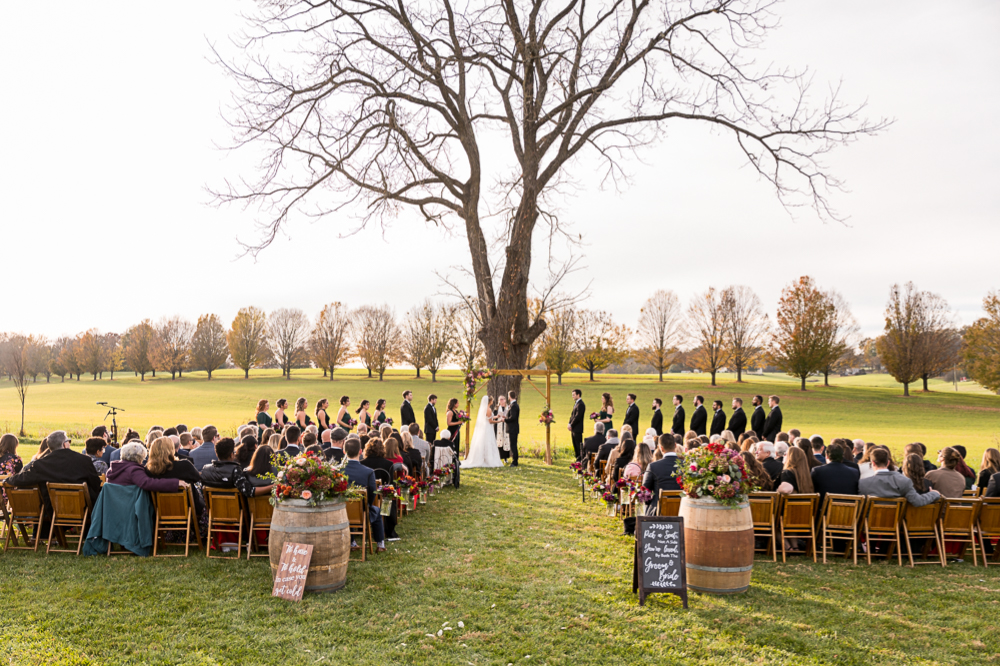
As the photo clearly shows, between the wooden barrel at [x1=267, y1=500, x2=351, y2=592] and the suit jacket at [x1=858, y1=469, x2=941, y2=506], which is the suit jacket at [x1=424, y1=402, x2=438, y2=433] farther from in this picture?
the suit jacket at [x1=858, y1=469, x2=941, y2=506]

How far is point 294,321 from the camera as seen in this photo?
237 ft

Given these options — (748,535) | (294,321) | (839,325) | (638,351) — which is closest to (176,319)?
(294,321)

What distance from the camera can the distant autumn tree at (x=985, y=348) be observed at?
1854 inches

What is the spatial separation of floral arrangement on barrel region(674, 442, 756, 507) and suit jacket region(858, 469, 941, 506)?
253cm

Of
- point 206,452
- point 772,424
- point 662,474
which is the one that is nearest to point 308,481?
point 206,452

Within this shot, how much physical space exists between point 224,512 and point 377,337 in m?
59.0

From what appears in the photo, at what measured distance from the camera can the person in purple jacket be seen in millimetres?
7715

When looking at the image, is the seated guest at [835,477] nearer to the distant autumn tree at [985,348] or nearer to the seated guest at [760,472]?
the seated guest at [760,472]

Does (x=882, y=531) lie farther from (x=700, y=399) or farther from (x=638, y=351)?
(x=638, y=351)

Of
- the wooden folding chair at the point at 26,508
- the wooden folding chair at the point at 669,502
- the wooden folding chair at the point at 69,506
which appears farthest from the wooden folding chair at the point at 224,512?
the wooden folding chair at the point at 669,502

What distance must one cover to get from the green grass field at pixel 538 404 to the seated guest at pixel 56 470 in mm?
14590

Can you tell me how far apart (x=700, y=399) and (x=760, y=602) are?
11.6 metres

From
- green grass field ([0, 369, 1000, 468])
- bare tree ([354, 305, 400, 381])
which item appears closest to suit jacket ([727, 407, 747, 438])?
green grass field ([0, 369, 1000, 468])

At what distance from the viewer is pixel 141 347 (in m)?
73.4
